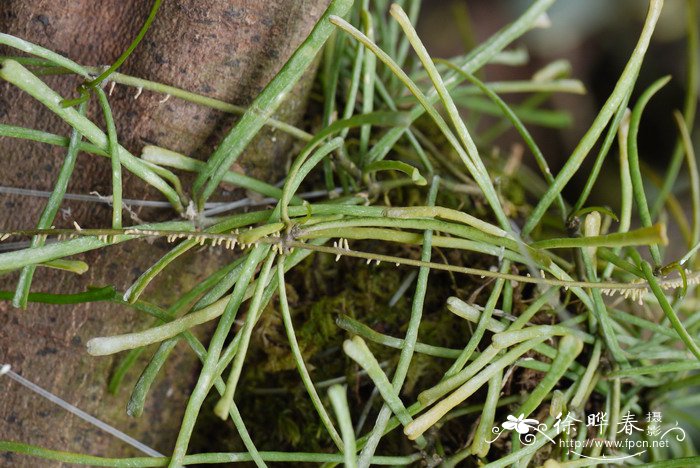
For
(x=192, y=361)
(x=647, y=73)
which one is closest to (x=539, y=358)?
(x=192, y=361)

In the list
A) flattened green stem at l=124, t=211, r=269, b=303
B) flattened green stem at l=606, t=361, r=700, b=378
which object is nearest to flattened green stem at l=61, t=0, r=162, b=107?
flattened green stem at l=124, t=211, r=269, b=303

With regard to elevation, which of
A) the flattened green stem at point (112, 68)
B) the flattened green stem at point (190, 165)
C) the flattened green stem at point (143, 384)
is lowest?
the flattened green stem at point (143, 384)

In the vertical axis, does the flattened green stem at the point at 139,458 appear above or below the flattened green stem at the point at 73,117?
below

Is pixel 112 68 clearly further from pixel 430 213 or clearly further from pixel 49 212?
pixel 430 213

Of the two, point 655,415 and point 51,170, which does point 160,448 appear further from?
point 655,415

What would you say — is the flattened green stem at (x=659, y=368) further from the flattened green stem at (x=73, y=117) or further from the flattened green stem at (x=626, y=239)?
the flattened green stem at (x=73, y=117)

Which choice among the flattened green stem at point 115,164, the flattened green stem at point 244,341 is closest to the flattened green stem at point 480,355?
the flattened green stem at point 244,341
